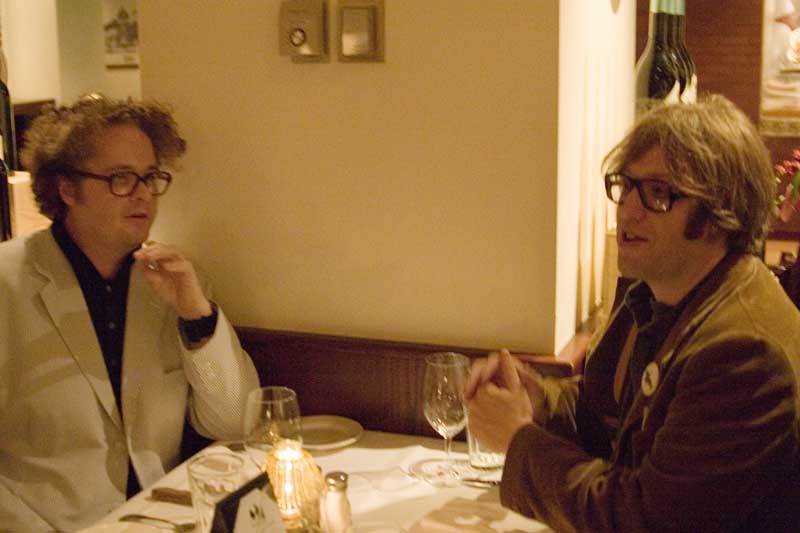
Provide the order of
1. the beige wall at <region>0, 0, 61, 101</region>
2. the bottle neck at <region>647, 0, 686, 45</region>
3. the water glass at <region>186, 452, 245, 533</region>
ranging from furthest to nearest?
the beige wall at <region>0, 0, 61, 101</region> < the bottle neck at <region>647, 0, 686, 45</region> < the water glass at <region>186, 452, 245, 533</region>

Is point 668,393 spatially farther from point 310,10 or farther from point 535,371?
point 310,10

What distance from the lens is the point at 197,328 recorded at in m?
1.94

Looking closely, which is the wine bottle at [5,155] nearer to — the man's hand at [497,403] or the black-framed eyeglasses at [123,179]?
the black-framed eyeglasses at [123,179]

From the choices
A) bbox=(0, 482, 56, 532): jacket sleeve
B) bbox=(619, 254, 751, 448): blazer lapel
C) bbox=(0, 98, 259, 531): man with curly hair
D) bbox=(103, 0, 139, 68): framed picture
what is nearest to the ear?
bbox=(0, 98, 259, 531): man with curly hair

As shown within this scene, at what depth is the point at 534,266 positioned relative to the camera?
1.90 meters

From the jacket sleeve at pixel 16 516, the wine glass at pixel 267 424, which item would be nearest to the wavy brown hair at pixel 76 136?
the jacket sleeve at pixel 16 516

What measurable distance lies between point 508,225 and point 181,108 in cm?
84

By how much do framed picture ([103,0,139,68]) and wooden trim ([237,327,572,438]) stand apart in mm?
3871

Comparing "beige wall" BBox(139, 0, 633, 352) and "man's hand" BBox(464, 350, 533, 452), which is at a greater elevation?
"beige wall" BBox(139, 0, 633, 352)

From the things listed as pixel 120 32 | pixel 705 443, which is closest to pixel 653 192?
pixel 705 443

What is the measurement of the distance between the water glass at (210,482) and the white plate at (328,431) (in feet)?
1.87

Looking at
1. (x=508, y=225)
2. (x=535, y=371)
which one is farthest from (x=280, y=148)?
(x=535, y=371)

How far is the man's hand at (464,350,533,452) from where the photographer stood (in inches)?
57.4

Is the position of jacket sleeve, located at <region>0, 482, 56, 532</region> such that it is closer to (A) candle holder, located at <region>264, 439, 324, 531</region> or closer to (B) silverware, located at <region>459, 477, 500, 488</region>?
(A) candle holder, located at <region>264, 439, 324, 531</region>
